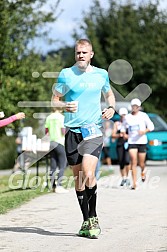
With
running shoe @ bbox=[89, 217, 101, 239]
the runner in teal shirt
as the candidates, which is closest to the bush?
the runner in teal shirt

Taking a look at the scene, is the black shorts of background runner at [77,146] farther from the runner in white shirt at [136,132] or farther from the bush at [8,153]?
the bush at [8,153]

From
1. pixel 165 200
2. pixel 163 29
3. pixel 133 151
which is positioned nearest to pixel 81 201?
pixel 165 200

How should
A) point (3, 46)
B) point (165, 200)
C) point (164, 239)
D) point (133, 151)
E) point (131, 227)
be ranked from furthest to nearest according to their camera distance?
1. point (3, 46)
2. point (133, 151)
3. point (165, 200)
4. point (131, 227)
5. point (164, 239)

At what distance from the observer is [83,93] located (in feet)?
29.9

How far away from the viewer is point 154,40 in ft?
143

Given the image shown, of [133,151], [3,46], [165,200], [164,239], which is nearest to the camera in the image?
[164,239]

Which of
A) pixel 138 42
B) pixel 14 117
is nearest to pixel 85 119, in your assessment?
pixel 14 117

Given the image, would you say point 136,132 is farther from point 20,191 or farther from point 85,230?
point 85,230

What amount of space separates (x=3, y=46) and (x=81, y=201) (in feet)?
34.4

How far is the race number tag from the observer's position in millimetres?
9055

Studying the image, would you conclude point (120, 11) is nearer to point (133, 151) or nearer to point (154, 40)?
point (154, 40)

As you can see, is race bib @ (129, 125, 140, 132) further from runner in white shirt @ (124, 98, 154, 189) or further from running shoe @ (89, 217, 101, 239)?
running shoe @ (89, 217, 101, 239)

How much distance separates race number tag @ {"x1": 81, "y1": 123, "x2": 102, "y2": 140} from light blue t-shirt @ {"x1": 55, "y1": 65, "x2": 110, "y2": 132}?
0.05 m

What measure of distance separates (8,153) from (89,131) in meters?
22.9
